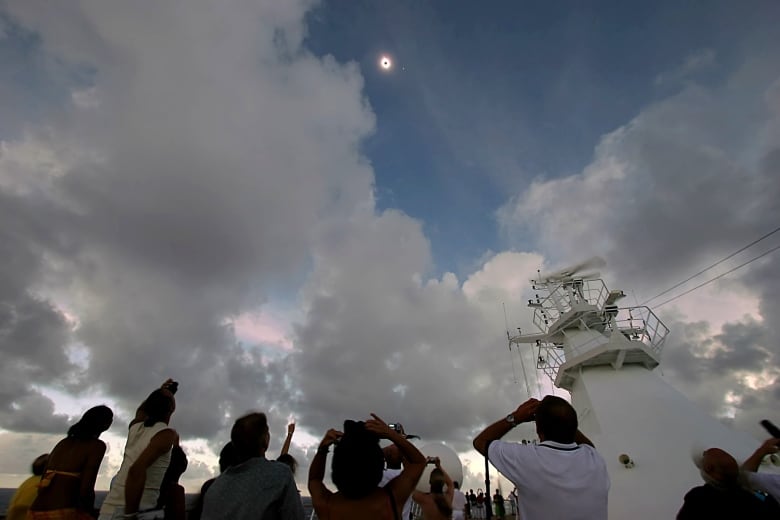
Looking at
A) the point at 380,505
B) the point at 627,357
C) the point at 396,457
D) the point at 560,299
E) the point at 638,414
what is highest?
the point at 560,299

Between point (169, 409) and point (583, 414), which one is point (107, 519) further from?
point (583, 414)

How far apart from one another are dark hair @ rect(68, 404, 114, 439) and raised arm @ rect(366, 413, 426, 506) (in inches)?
129

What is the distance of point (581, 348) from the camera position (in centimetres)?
1772

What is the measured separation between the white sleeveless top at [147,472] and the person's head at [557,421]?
346cm

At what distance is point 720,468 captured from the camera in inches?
139

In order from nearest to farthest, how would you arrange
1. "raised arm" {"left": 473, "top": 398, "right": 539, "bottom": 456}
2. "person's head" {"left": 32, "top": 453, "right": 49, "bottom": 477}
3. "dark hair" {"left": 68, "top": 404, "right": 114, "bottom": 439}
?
1. "raised arm" {"left": 473, "top": 398, "right": 539, "bottom": 456}
2. "dark hair" {"left": 68, "top": 404, "right": 114, "bottom": 439}
3. "person's head" {"left": 32, "top": 453, "right": 49, "bottom": 477}

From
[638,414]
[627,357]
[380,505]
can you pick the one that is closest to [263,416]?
[380,505]

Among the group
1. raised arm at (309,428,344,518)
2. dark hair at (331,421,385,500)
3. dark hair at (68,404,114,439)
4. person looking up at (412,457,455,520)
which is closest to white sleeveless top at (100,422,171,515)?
dark hair at (68,404,114,439)

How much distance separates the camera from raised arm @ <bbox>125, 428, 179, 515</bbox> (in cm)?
337

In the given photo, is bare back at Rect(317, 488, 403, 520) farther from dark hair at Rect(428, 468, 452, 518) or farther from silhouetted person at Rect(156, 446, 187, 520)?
silhouetted person at Rect(156, 446, 187, 520)

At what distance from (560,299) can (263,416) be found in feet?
67.9

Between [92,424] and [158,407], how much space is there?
893mm

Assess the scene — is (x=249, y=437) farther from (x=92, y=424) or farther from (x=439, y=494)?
(x=92, y=424)

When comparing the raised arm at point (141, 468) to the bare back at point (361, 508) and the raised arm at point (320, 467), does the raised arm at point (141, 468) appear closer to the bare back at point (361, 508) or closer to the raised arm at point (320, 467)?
the raised arm at point (320, 467)
